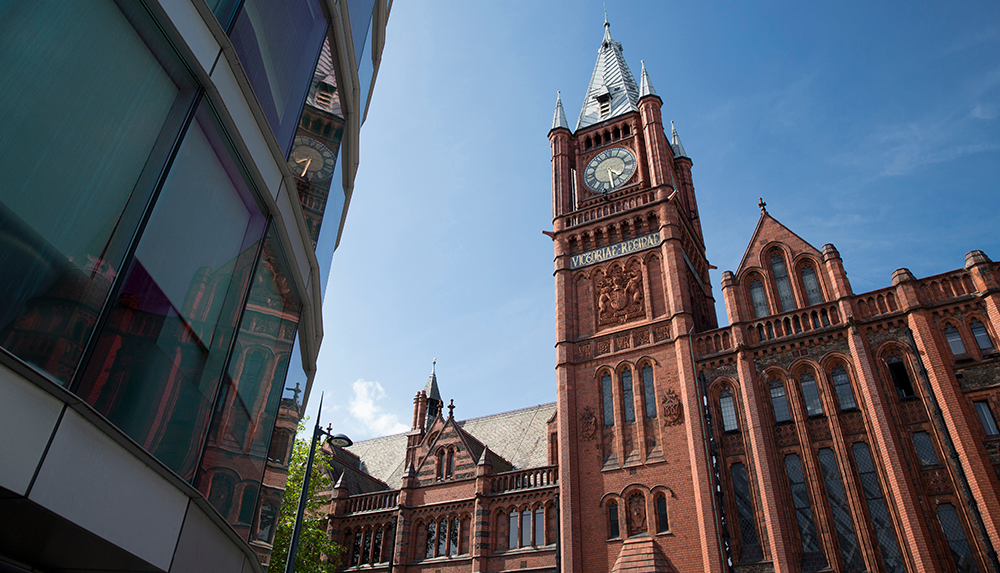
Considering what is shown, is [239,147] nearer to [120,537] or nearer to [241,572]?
[120,537]

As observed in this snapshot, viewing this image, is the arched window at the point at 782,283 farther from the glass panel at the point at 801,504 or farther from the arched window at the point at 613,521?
the arched window at the point at 613,521

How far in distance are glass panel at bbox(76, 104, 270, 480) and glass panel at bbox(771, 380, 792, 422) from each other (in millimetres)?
22814

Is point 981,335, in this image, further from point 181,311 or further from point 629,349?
point 181,311

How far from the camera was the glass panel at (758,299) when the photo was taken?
28.2 m

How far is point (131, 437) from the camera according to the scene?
611 centimetres

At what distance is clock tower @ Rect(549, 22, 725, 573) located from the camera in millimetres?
25547

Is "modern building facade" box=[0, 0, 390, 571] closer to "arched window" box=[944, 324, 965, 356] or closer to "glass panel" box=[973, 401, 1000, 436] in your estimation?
"glass panel" box=[973, 401, 1000, 436]

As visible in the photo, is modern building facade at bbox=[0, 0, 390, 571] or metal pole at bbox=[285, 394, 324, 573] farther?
metal pole at bbox=[285, 394, 324, 573]

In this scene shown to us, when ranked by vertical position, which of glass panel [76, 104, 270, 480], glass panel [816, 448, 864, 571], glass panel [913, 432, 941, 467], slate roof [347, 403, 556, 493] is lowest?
glass panel [76, 104, 270, 480]

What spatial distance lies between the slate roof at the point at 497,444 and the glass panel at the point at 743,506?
1402cm

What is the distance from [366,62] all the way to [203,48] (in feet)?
29.1

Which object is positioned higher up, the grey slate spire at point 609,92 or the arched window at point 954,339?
the grey slate spire at point 609,92

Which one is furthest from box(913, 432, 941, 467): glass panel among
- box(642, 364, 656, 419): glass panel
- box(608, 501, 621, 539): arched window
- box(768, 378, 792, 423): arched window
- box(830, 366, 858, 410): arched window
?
box(608, 501, 621, 539): arched window

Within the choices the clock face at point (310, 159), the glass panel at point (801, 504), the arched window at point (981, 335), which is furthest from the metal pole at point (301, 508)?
the arched window at point (981, 335)
